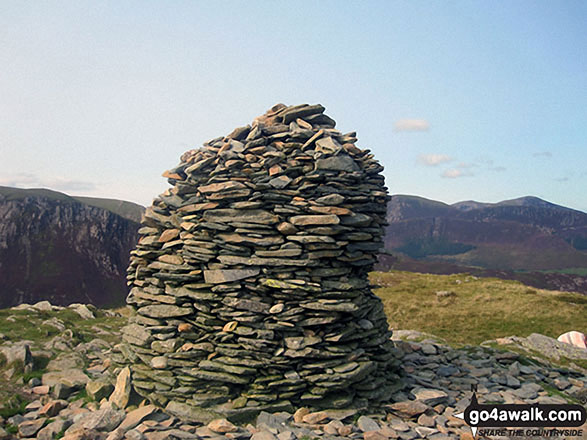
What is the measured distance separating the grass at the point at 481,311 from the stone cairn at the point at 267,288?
10.1m

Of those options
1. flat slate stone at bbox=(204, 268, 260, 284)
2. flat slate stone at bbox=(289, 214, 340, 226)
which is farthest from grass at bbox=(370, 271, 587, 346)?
flat slate stone at bbox=(204, 268, 260, 284)

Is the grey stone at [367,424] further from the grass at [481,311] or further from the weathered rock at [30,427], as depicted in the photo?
the grass at [481,311]

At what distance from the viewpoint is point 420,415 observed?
856cm

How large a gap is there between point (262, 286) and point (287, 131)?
4.00 meters

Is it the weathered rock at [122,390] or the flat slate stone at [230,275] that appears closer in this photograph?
the flat slate stone at [230,275]

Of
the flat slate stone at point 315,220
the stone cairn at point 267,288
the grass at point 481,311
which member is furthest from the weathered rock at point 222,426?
the grass at point 481,311

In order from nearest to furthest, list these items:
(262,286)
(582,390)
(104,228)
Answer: (262,286)
(582,390)
(104,228)

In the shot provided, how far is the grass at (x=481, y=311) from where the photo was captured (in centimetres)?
2038

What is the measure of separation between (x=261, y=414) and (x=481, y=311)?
20.1 metres

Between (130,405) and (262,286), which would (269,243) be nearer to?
(262,286)

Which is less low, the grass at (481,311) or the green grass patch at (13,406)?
the grass at (481,311)

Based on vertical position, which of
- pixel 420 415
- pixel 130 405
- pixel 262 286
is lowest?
pixel 130 405

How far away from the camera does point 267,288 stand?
8.70m

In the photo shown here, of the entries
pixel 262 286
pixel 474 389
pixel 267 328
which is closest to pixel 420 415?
pixel 474 389
